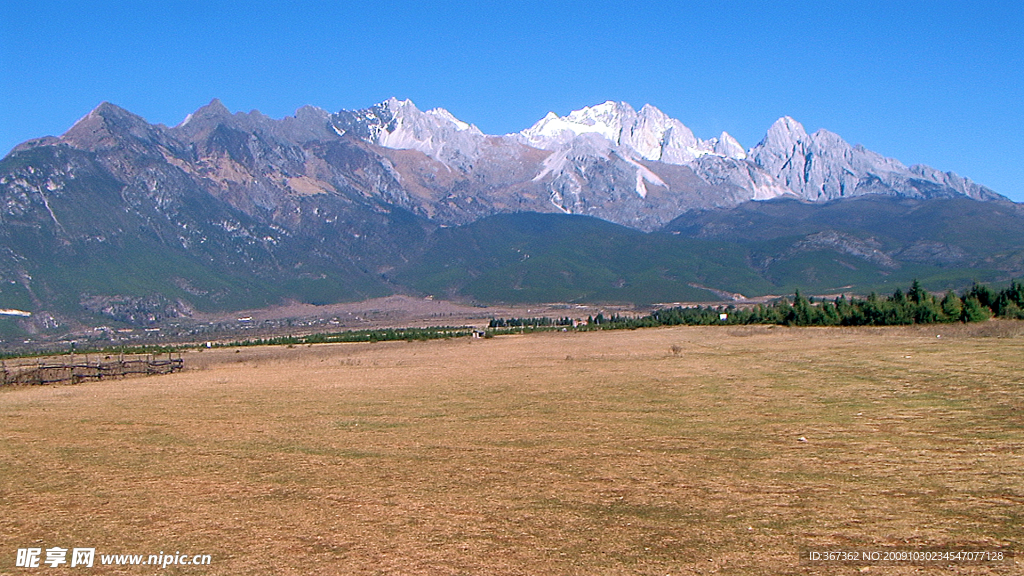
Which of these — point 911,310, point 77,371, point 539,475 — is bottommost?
point 77,371

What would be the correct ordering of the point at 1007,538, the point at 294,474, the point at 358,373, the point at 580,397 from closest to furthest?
the point at 1007,538, the point at 294,474, the point at 580,397, the point at 358,373

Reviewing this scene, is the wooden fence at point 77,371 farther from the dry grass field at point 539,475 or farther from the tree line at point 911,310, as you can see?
the tree line at point 911,310

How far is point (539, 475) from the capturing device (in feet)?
67.2

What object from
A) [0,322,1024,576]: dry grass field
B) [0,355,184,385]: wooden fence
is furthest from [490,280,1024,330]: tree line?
[0,355,184,385]: wooden fence

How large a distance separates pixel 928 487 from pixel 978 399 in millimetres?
14239

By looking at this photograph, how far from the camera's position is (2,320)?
19038cm

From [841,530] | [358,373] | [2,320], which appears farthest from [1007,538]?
[2,320]

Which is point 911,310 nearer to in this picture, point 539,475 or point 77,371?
point 539,475

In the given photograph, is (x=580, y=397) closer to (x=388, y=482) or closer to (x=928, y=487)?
(x=388, y=482)

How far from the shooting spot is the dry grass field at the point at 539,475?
48.2 feet

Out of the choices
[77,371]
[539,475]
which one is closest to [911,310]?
[539,475]

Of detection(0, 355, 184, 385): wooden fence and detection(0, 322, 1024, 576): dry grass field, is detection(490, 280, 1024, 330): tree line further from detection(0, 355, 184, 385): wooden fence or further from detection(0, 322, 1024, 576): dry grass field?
detection(0, 355, 184, 385): wooden fence

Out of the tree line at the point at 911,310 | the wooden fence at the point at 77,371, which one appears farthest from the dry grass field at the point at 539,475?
the tree line at the point at 911,310

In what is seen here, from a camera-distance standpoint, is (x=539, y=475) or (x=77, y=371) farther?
(x=77, y=371)
